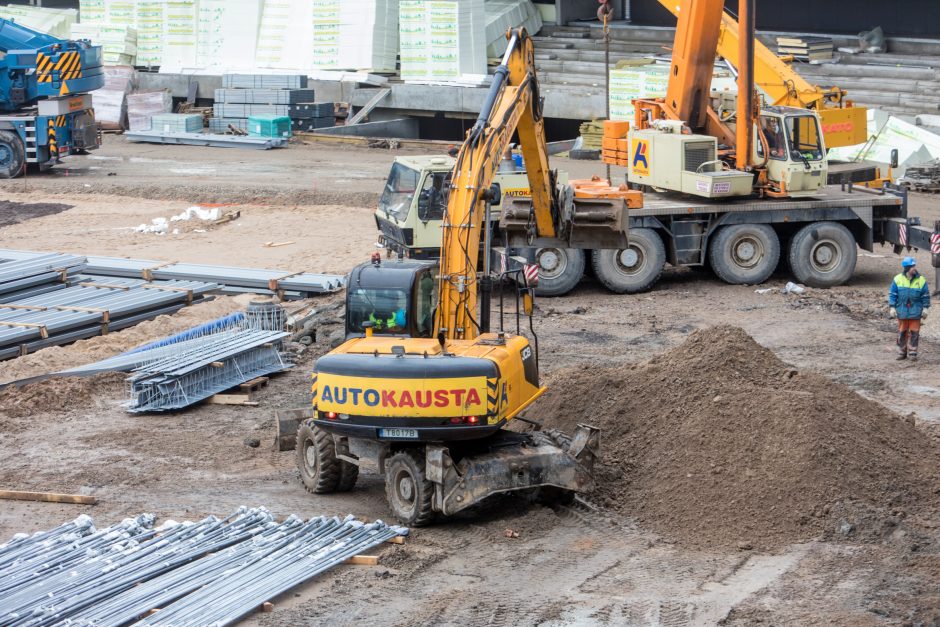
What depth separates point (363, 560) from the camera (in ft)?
32.9

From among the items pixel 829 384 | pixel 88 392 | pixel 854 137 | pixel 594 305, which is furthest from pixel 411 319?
pixel 854 137

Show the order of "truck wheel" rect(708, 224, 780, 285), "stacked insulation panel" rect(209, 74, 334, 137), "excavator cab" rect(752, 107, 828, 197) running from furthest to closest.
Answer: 1. "stacked insulation panel" rect(209, 74, 334, 137)
2. "truck wheel" rect(708, 224, 780, 285)
3. "excavator cab" rect(752, 107, 828, 197)

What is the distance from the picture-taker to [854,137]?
2327cm

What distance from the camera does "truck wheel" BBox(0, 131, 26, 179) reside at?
99.9 ft

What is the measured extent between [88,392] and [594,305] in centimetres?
773

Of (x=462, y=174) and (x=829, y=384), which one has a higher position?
(x=462, y=174)

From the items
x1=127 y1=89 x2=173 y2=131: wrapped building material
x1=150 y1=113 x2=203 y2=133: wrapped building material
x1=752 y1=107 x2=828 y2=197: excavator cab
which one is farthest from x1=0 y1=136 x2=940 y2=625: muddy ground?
x1=127 y1=89 x2=173 y2=131: wrapped building material

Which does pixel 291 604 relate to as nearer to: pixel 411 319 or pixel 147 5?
pixel 411 319

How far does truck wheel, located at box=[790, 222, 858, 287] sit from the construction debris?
11237mm

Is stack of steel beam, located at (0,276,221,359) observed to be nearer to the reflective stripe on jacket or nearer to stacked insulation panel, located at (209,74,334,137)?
the reflective stripe on jacket

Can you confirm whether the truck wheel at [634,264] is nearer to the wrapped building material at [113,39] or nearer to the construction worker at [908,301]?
the construction worker at [908,301]

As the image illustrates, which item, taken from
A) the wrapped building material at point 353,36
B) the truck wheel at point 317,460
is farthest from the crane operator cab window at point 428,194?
the wrapped building material at point 353,36

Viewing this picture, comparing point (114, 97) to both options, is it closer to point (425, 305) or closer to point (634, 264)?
point (634, 264)

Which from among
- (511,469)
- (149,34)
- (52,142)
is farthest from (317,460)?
(149,34)
